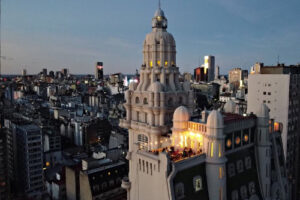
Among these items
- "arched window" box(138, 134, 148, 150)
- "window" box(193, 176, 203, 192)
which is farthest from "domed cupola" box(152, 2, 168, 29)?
"window" box(193, 176, 203, 192)

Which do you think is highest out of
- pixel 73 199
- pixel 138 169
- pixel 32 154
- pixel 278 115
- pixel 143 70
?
pixel 143 70

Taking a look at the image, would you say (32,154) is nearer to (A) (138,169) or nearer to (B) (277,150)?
(A) (138,169)

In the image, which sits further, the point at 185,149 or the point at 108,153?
the point at 108,153

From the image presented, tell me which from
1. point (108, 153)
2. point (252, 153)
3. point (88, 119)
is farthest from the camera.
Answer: point (88, 119)

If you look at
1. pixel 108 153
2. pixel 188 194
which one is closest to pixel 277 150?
pixel 188 194

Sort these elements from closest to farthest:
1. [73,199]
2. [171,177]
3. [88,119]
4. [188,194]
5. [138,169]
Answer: [171,177]
[188,194]
[138,169]
[73,199]
[88,119]

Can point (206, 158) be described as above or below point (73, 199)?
above

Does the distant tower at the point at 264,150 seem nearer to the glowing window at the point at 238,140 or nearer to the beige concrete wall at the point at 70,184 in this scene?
the glowing window at the point at 238,140

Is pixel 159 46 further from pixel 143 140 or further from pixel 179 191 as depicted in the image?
pixel 179 191
